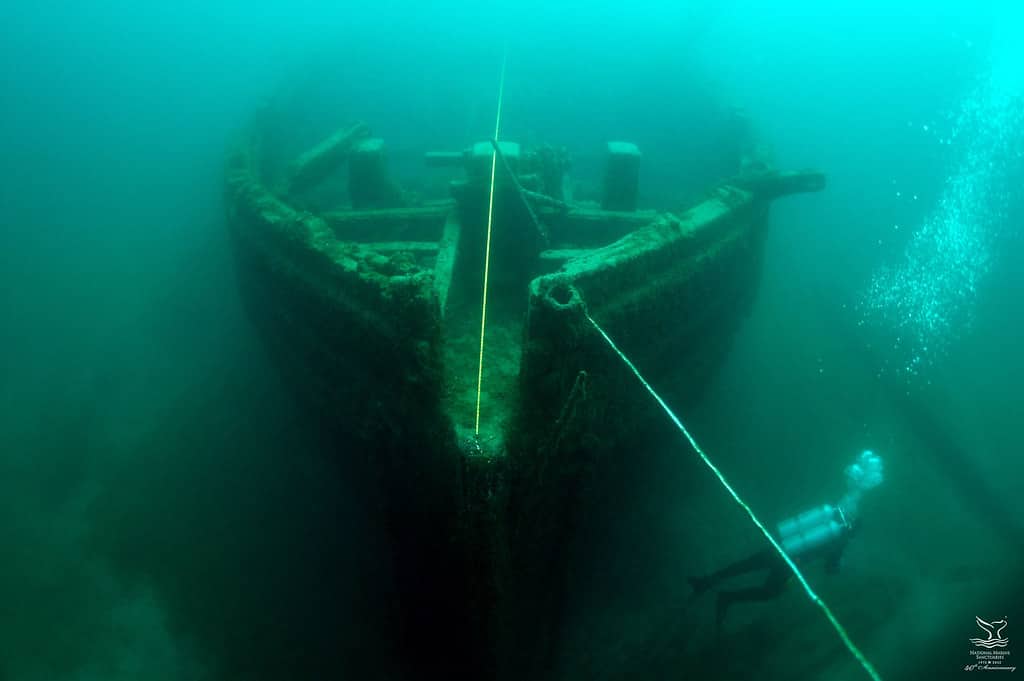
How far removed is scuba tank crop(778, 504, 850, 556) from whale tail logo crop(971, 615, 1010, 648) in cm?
219

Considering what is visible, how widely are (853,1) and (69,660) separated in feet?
206

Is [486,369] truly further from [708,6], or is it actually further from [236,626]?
[708,6]

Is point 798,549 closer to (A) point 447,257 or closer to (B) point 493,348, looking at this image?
(B) point 493,348

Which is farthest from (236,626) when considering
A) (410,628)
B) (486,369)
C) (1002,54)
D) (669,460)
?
(1002,54)

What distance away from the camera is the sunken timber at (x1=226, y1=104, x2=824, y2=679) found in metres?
3.19

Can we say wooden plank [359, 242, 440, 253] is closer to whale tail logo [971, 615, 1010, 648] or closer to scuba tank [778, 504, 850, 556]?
scuba tank [778, 504, 850, 556]

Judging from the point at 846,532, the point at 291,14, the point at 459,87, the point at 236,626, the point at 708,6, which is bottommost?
the point at 236,626

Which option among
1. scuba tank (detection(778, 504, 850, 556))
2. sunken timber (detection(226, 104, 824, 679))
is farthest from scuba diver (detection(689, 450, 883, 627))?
sunken timber (detection(226, 104, 824, 679))

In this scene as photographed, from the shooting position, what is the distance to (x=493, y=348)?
14.1ft

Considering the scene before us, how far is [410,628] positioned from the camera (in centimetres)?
431

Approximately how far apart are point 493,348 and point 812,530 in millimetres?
3421

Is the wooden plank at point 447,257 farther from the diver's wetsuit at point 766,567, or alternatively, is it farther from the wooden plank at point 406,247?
the diver's wetsuit at point 766,567

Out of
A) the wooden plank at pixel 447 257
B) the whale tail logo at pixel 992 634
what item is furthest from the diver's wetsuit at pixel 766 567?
the wooden plank at pixel 447 257

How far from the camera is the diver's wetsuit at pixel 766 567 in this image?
5.21 meters
